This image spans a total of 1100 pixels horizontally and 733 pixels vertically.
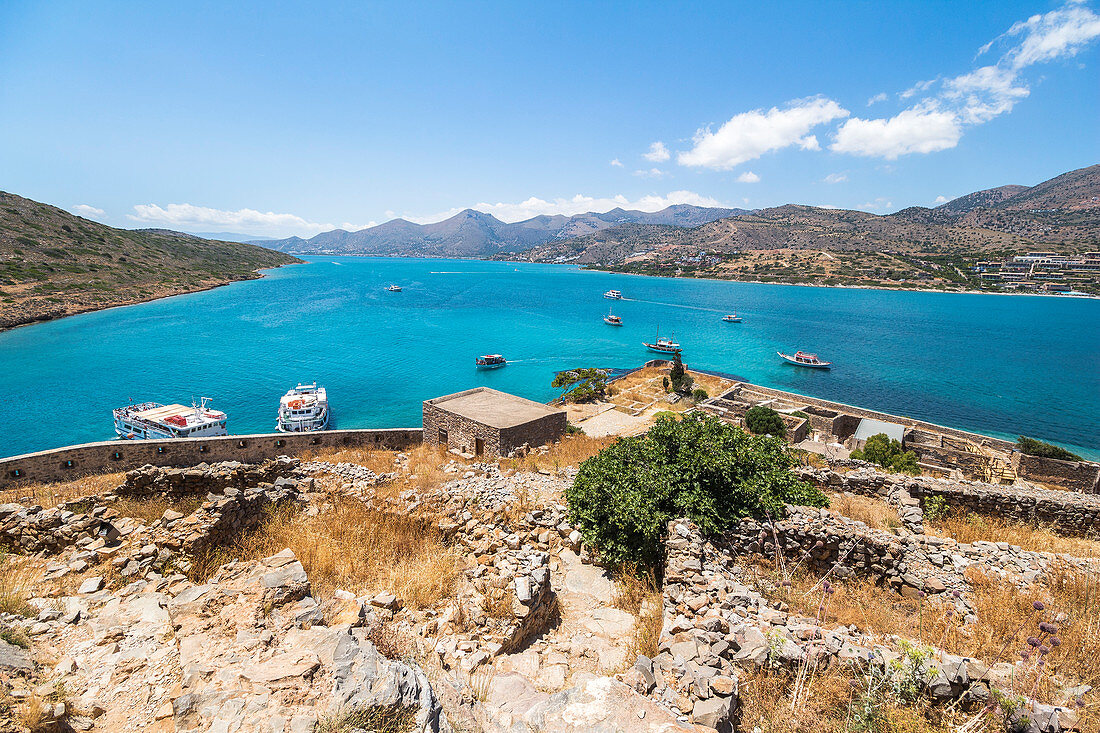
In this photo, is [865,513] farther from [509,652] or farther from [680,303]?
[680,303]

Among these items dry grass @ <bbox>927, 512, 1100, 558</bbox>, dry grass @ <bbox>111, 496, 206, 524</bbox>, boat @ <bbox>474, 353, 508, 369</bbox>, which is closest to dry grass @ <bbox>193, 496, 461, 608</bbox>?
Answer: dry grass @ <bbox>111, 496, 206, 524</bbox>

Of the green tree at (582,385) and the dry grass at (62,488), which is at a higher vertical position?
the dry grass at (62,488)

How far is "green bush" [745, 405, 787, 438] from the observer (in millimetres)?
27078

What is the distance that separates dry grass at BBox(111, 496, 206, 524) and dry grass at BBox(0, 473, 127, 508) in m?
2.96

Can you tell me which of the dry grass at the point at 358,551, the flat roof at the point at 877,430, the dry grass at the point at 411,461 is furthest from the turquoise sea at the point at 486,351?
the dry grass at the point at 358,551

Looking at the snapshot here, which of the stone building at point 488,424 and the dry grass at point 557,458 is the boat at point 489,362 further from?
the dry grass at point 557,458

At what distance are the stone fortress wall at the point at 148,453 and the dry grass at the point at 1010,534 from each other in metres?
19.7

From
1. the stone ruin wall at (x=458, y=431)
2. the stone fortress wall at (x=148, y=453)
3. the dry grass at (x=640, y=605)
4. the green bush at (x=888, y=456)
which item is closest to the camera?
the dry grass at (x=640, y=605)

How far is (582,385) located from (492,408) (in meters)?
23.4

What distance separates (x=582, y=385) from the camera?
42500mm

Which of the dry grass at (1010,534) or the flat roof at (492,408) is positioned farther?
the flat roof at (492,408)

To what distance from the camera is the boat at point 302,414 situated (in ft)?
108

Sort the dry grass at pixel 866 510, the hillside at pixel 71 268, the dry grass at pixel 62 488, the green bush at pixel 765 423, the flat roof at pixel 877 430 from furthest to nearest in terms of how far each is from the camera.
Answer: the hillside at pixel 71 268, the flat roof at pixel 877 430, the green bush at pixel 765 423, the dry grass at pixel 62 488, the dry grass at pixel 866 510

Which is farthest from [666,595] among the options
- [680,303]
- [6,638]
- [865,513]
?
[680,303]
